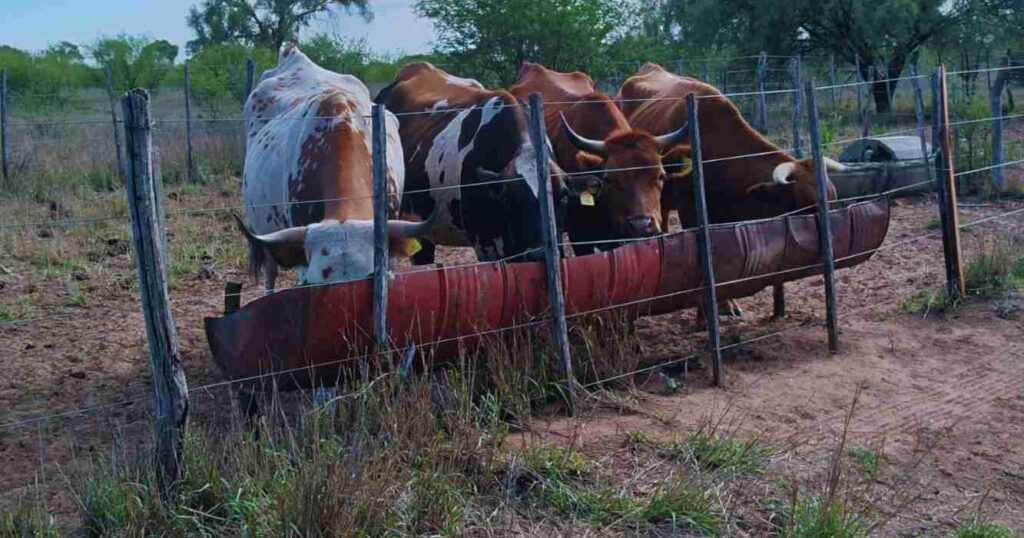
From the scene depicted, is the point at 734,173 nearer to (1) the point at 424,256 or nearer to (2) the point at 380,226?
(1) the point at 424,256

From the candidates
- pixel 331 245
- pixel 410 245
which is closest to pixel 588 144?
pixel 410 245

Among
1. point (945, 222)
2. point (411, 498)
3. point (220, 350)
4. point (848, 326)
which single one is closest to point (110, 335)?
point (220, 350)

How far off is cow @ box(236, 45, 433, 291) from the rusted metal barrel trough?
15.3 inches

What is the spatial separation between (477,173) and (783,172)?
7.51 feet

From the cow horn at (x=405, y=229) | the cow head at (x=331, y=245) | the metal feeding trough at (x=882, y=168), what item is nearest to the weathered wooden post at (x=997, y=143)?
the metal feeding trough at (x=882, y=168)

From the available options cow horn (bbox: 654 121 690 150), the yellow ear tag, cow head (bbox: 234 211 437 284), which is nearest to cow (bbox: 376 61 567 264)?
the yellow ear tag

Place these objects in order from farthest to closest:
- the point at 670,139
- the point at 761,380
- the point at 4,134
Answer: the point at 4,134 → the point at 670,139 → the point at 761,380

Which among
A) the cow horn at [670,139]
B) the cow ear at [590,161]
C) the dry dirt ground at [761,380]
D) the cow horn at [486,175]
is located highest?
the cow horn at [670,139]

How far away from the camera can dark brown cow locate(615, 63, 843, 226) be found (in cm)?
743

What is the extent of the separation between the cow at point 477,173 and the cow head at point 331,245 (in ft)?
2.22

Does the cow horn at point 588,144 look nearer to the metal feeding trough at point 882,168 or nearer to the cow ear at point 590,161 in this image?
the cow ear at point 590,161

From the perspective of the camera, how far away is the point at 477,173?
700cm

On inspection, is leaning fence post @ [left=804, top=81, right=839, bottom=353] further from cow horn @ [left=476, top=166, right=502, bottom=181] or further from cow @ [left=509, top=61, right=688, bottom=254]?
cow horn @ [left=476, top=166, right=502, bottom=181]

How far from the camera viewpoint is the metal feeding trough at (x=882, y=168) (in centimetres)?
1042
